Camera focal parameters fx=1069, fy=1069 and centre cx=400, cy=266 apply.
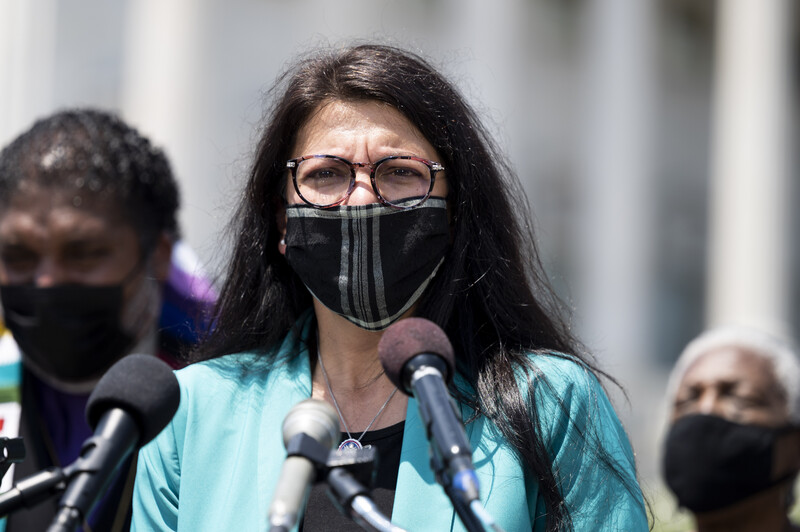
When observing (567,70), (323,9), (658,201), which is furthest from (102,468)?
(658,201)

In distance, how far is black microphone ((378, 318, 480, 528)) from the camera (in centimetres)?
189

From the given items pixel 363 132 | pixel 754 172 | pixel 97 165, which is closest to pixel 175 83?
pixel 97 165

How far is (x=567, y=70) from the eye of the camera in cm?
1844

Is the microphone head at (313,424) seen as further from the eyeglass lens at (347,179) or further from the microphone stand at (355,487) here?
the eyeglass lens at (347,179)

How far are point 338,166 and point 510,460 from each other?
93 cm

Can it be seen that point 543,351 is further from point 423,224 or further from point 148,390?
point 148,390

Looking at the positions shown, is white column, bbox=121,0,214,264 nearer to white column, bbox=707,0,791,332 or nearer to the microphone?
white column, bbox=707,0,791,332

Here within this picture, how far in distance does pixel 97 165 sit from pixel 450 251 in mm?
1868

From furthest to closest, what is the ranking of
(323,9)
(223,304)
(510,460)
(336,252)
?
(323,9), (223,304), (336,252), (510,460)

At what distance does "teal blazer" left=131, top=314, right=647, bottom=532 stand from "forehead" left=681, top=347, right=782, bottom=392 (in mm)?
1302

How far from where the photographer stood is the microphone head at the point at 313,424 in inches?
76.1

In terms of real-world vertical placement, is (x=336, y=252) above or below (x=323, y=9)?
below

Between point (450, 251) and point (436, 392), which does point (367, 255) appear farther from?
point (436, 392)

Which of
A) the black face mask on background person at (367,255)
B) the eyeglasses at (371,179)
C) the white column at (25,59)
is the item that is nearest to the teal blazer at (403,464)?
the black face mask on background person at (367,255)
